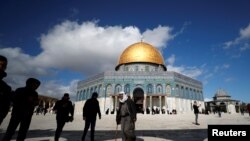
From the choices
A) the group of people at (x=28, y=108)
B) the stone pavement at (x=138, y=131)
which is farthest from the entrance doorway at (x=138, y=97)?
the group of people at (x=28, y=108)

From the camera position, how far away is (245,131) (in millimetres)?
3100

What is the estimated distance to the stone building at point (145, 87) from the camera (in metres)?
37.8

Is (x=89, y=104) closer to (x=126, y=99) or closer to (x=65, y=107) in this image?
(x=65, y=107)

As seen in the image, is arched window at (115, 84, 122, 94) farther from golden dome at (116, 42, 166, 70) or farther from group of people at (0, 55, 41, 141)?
group of people at (0, 55, 41, 141)

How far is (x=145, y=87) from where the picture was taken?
38.5m

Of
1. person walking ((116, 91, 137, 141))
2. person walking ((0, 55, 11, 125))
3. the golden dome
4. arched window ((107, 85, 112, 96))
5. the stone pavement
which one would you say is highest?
the golden dome

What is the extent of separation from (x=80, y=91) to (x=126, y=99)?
1717 inches

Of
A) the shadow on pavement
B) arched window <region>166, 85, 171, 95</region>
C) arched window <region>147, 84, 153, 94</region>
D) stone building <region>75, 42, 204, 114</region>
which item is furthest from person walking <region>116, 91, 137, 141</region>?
arched window <region>166, 85, 171, 95</region>

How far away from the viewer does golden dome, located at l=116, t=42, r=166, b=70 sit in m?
43.4

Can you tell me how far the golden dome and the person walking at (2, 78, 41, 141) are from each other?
39029 mm

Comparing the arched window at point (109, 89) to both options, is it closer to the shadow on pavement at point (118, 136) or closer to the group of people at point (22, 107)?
the shadow on pavement at point (118, 136)

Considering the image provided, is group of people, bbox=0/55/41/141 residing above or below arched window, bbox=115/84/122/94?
below

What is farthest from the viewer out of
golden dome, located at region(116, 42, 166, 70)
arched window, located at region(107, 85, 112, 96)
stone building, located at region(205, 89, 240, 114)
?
stone building, located at region(205, 89, 240, 114)

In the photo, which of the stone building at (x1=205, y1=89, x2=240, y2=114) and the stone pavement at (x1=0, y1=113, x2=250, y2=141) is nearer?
the stone pavement at (x1=0, y1=113, x2=250, y2=141)
